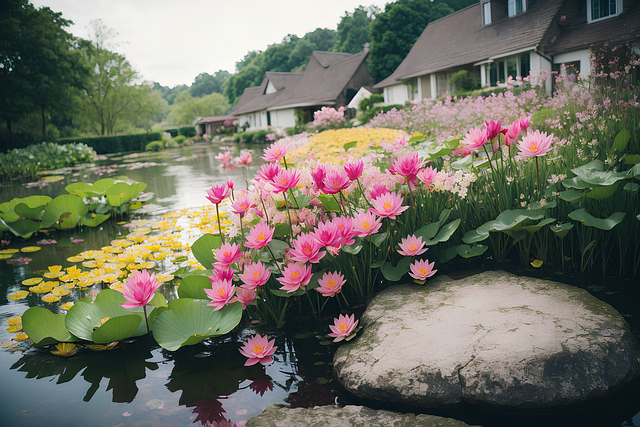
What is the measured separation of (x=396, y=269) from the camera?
251cm

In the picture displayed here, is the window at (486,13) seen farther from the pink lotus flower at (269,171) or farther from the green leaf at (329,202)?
the pink lotus flower at (269,171)

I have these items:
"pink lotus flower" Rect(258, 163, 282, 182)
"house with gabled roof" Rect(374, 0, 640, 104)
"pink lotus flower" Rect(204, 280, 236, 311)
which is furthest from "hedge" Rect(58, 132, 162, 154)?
"pink lotus flower" Rect(204, 280, 236, 311)

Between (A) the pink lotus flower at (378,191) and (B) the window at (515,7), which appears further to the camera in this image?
(B) the window at (515,7)

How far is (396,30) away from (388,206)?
36826mm

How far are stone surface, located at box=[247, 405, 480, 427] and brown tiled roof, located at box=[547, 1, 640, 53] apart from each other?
578 inches

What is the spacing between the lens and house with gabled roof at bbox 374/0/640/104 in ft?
51.5

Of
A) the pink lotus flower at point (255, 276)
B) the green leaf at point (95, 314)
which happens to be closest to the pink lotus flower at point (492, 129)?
the pink lotus flower at point (255, 276)

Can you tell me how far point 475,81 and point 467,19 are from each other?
4.97 metres

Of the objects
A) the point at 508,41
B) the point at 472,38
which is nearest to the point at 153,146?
the point at 472,38

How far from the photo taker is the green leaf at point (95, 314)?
2377 mm

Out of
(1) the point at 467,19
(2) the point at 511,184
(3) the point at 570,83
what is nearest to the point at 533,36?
(1) the point at 467,19

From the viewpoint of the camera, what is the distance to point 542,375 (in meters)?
1.65

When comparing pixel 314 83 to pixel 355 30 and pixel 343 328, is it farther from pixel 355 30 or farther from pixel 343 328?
pixel 343 328

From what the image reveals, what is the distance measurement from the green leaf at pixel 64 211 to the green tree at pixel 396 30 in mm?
31386
